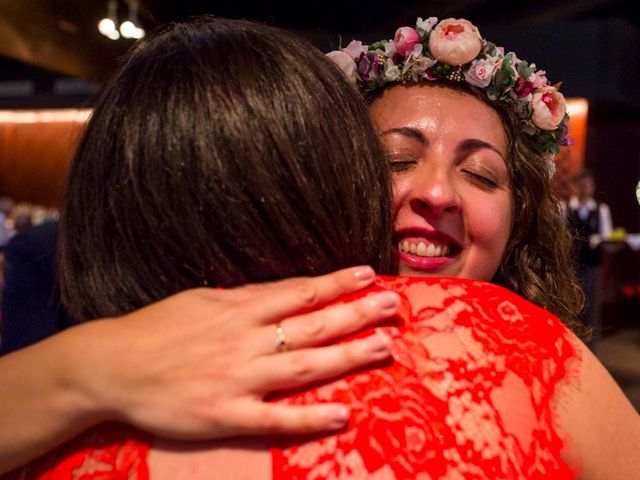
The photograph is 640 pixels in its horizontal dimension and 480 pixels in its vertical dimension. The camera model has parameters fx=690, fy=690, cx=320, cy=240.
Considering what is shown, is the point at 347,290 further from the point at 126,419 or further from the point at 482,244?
the point at 482,244

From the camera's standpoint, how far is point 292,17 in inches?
332

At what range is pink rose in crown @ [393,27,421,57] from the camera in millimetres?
1638

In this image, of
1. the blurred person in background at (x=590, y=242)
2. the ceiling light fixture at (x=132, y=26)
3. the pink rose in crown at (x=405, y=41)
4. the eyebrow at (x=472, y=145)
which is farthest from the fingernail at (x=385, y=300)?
the ceiling light fixture at (x=132, y=26)

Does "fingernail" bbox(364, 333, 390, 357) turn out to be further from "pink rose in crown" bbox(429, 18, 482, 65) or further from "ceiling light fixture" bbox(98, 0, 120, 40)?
"ceiling light fixture" bbox(98, 0, 120, 40)

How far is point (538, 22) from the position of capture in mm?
8016

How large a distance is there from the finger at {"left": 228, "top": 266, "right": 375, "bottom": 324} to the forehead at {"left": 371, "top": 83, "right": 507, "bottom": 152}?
2.49 ft

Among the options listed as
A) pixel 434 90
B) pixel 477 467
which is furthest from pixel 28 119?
pixel 477 467

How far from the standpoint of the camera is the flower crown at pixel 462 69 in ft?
5.20

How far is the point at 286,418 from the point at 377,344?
0.13 m

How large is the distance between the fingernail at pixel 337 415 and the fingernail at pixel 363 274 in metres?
0.15

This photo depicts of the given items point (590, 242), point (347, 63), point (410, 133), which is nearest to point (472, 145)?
point (410, 133)

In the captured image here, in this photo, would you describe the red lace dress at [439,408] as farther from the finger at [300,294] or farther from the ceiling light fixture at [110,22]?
the ceiling light fixture at [110,22]

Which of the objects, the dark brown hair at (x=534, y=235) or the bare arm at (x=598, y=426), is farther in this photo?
the dark brown hair at (x=534, y=235)

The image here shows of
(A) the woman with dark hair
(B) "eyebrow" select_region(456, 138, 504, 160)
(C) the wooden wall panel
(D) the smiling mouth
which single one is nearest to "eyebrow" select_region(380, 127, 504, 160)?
(B) "eyebrow" select_region(456, 138, 504, 160)
